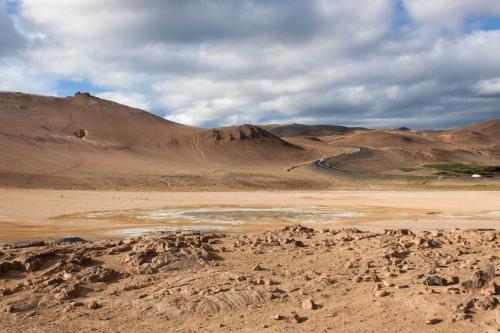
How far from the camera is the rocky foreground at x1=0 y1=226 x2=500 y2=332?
6.98 m

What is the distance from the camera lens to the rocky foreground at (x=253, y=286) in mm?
6980

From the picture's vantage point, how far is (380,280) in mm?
8312

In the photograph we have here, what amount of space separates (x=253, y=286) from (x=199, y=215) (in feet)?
62.3

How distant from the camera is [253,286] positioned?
820 centimetres

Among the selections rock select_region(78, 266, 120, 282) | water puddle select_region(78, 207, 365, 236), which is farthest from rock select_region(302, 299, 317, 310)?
water puddle select_region(78, 207, 365, 236)

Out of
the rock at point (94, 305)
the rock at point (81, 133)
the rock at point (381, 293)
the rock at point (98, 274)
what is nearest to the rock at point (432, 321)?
the rock at point (381, 293)

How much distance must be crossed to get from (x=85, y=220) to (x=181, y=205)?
30.3 feet

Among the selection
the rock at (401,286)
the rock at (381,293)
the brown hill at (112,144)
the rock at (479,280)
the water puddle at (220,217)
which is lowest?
the water puddle at (220,217)

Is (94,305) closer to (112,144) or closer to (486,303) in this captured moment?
(486,303)

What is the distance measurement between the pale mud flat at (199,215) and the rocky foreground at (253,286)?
8.45 meters

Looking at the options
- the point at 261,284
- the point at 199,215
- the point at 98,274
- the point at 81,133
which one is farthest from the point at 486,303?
the point at 81,133

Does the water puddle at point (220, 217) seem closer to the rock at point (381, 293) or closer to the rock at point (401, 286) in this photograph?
the rock at point (401, 286)

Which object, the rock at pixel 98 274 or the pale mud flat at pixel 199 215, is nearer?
the rock at pixel 98 274

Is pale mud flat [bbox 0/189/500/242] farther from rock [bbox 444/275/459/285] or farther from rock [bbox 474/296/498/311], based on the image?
rock [bbox 474/296/498/311]
